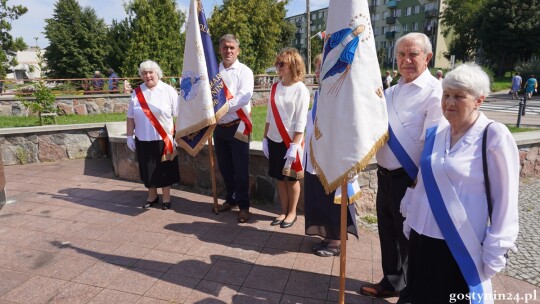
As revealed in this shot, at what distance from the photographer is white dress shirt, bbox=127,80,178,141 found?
4.46 m

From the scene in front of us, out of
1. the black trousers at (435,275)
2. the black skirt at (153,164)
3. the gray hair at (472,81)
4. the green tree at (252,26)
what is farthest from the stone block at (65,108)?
the gray hair at (472,81)

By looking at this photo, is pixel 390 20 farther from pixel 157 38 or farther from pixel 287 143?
pixel 287 143

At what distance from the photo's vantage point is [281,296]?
9.30ft

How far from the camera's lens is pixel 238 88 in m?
4.27

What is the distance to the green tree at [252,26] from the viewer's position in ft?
79.7

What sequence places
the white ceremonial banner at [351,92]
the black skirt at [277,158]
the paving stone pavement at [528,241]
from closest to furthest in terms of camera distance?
1. the white ceremonial banner at [351,92]
2. the paving stone pavement at [528,241]
3. the black skirt at [277,158]

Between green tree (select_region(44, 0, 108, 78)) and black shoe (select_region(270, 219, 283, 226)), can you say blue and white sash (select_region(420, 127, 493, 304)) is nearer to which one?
black shoe (select_region(270, 219, 283, 226))

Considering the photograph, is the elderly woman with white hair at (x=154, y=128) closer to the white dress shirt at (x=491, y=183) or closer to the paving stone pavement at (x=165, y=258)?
the paving stone pavement at (x=165, y=258)

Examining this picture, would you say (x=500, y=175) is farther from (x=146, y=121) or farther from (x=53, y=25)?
(x=53, y=25)

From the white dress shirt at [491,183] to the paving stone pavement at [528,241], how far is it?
1.81 metres

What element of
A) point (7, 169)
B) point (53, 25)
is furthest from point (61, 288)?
point (53, 25)

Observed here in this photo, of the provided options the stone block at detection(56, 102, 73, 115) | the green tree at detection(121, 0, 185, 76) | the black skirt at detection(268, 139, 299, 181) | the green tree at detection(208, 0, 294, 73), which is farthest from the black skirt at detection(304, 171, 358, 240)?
the green tree at detection(208, 0, 294, 73)

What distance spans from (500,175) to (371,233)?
7.89ft

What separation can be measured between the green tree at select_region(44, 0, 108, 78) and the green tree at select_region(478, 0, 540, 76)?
35.3 meters
